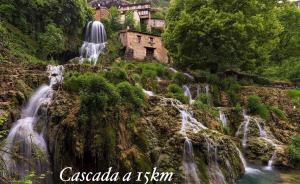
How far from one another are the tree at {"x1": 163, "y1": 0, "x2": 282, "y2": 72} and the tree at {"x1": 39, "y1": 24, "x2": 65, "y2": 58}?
27.8ft

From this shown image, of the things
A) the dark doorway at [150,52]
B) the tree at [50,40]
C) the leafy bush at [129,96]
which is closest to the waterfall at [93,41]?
the dark doorway at [150,52]

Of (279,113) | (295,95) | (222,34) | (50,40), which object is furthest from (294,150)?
(50,40)

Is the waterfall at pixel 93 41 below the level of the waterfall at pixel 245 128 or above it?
above

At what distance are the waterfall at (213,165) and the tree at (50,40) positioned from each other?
15.4 metres

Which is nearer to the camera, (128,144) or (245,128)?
(128,144)

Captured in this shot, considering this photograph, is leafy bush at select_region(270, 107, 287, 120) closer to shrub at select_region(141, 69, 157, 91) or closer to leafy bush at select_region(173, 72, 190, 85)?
leafy bush at select_region(173, 72, 190, 85)

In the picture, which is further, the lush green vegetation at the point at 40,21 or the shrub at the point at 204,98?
the lush green vegetation at the point at 40,21

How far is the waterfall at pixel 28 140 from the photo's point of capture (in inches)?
424

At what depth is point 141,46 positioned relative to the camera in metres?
37.0

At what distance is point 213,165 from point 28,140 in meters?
6.90

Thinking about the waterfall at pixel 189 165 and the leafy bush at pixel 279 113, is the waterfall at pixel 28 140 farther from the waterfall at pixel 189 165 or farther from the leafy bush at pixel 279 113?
the leafy bush at pixel 279 113

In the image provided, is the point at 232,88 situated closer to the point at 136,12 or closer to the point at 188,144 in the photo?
the point at 188,144

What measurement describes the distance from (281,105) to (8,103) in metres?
19.5

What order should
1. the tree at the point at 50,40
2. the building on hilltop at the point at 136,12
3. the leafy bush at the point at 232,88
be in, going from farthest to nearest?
the building on hilltop at the point at 136,12 → the tree at the point at 50,40 → the leafy bush at the point at 232,88
